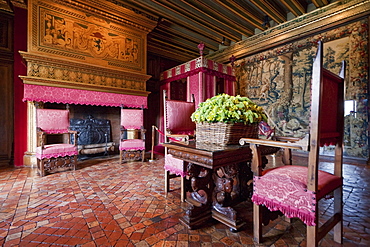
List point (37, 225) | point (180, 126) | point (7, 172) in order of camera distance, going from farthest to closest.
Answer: point (7, 172) < point (180, 126) < point (37, 225)

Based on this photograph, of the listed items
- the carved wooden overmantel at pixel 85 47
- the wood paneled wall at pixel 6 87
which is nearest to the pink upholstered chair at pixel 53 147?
the carved wooden overmantel at pixel 85 47

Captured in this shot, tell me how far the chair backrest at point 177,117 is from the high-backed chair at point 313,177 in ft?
4.33

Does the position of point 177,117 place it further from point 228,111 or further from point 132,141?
point 132,141

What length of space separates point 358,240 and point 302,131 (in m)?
4.33

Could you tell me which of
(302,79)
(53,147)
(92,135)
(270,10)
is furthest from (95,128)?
(302,79)

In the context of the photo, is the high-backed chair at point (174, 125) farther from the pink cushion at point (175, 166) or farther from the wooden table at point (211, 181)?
the wooden table at point (211, 181)

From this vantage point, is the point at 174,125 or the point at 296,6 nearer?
the point at 174,125

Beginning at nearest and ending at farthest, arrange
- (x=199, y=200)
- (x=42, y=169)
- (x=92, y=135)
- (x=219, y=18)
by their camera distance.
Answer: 1. (x=199, y=200)
2. (x=42, y=169)
3. (x=92, y=135)
4. (x=219, y=18)

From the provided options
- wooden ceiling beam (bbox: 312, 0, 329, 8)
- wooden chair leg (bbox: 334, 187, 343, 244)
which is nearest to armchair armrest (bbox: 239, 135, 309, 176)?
wooden chair leg (bbox: 334, 187, 343, 244)

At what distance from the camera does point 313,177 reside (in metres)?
0.99

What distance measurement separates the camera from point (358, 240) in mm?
1325

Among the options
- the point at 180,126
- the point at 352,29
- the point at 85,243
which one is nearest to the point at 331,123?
the point at 180,126

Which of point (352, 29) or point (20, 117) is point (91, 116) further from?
point (352, 29)

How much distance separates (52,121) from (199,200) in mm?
3723
